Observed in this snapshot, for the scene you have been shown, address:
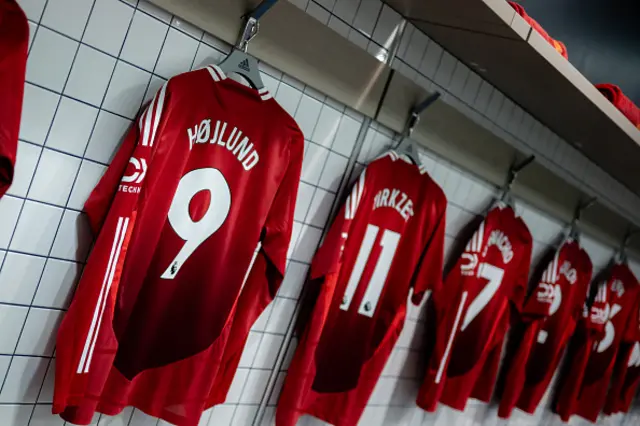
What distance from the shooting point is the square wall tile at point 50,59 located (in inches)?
48.9

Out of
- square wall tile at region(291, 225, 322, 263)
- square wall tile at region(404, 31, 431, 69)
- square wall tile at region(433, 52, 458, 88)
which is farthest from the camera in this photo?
square wall tile at region(433, 52, 458, 88)

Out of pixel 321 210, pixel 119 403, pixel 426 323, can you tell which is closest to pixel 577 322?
pixel 426 323

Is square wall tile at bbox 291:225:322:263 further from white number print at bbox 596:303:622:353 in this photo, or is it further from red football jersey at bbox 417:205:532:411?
white number print at bbox 596:303:622:353

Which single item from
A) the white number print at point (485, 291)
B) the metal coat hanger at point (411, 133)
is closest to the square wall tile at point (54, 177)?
the metal coat hanger at point (411, 133)

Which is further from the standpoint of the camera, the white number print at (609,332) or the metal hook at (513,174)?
the white number print at (609,332)

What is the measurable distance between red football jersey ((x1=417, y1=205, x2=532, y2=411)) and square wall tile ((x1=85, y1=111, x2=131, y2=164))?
4.29 ft

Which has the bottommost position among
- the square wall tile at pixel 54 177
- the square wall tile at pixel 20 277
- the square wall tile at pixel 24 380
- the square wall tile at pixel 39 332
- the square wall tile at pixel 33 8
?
the square wall tile at pixel 24 380

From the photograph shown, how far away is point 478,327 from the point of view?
91.4 inches

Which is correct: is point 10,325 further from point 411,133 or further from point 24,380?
point 411,133

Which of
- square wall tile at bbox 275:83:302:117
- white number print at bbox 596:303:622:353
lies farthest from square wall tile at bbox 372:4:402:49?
white number print at bbox 596:303:622:353

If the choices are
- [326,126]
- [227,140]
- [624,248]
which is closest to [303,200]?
[326,126]

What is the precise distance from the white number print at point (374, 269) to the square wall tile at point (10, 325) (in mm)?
917

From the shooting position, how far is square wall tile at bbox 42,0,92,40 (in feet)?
4.08

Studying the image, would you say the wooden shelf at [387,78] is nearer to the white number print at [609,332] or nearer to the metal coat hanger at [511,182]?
the metal coat hanger at [511,182]
